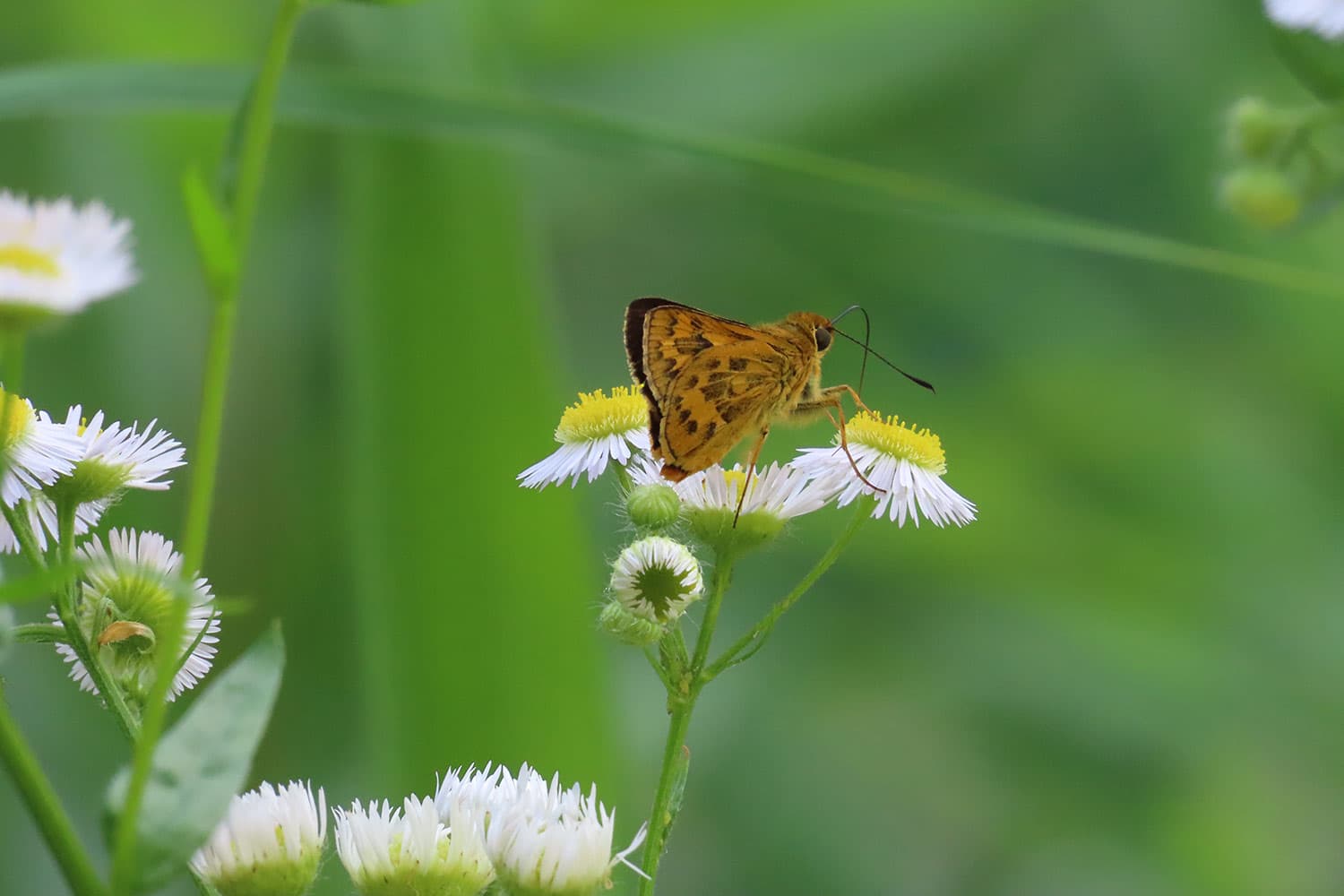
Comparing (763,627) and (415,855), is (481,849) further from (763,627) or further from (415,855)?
(763,627)

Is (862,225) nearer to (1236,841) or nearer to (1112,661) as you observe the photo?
(1112,661)

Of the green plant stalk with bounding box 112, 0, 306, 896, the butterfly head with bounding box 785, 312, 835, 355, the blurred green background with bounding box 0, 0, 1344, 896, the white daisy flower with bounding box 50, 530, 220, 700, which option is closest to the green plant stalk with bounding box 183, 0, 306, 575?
the green plant stalk with bounding box 112, 0, 306, 896

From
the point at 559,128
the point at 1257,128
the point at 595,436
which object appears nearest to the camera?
the point at 595,436

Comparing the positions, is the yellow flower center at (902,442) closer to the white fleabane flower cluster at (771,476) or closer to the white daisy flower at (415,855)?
the white fleabane flower cluster at (771,476)

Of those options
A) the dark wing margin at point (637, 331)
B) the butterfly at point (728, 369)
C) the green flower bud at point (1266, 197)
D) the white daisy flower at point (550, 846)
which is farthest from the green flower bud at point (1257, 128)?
the white daisy flower at point (550, 846)

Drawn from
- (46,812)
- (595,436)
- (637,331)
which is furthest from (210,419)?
(637,331)

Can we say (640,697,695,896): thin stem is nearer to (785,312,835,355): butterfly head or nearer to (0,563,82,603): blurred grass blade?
(0,563,82,603): blurred grass blade
